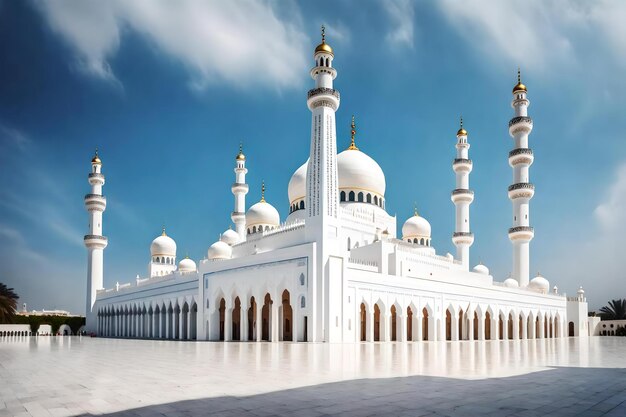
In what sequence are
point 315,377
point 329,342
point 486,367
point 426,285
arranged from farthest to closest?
point 426,285
point 329,342
point 486,367
point 315,377

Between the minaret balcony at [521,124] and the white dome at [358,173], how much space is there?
1076 cm

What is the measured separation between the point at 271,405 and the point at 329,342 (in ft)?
50.7

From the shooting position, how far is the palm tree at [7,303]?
1462 inches

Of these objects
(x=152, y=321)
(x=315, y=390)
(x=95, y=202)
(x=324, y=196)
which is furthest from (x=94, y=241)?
(x=315, y=390)

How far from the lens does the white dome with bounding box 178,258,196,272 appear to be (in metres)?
33.3

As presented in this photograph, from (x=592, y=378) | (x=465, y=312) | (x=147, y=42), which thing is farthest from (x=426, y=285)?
(x=592, y=378)

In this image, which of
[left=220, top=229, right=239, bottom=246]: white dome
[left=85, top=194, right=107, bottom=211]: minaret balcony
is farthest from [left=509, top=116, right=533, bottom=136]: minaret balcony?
[left=85, top=194, right=107, bottom=211]: minaret balcony

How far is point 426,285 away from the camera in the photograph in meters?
25.9

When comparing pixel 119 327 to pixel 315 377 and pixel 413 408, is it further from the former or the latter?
pixel 413 408

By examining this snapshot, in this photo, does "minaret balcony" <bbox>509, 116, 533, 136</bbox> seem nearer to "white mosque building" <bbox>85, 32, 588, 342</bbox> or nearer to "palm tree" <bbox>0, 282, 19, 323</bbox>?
"white mosque building" <bbox>85, 32, 588, 342</bbox>

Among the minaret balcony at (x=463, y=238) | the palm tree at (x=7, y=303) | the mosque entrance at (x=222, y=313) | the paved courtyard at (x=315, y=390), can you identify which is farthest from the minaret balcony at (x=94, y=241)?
the paved courtyard at (x=315, y=390)

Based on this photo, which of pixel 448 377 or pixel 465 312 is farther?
pixel 465 312

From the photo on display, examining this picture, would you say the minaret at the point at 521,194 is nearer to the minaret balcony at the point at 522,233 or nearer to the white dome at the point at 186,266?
the minaret balcony at the point at 522,233

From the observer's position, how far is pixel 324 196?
75.2ft
